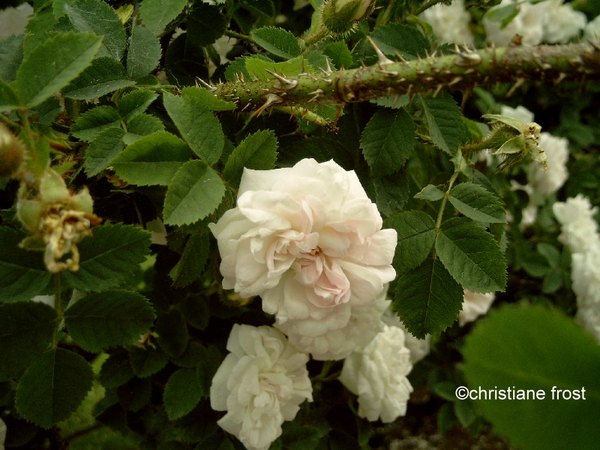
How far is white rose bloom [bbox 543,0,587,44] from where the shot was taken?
1.44 meters

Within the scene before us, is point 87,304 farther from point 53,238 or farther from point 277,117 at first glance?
point 277,117

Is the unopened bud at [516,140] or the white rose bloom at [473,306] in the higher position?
the unopened bud at [516,140]

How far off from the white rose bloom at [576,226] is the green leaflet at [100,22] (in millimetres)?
968

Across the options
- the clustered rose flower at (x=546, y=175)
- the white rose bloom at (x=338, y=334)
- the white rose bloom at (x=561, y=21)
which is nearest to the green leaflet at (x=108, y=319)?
the white rose bloom at (x=338, y=334)

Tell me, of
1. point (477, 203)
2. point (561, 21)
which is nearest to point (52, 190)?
point (477, 203)

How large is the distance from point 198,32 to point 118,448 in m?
0.67

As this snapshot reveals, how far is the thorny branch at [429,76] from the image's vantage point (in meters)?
0.35

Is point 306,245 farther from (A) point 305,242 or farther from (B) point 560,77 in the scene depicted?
(B) point 560,77

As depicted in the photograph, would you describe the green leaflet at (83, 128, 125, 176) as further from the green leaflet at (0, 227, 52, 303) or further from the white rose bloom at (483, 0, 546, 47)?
the white rose bloom at (483, 0, 546, 47)

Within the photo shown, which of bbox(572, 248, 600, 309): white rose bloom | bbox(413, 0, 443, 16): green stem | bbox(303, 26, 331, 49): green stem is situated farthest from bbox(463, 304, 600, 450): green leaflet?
bbox(572, 248, 600, 309): white rose bloom

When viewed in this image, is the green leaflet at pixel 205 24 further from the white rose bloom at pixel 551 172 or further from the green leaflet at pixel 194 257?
the white rose bloom at pixel 551 172

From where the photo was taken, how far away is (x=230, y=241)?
0.43 metres

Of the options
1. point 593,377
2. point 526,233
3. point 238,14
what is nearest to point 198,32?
point 238,14

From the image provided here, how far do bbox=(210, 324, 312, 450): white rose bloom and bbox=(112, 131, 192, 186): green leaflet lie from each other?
0.21 meters
